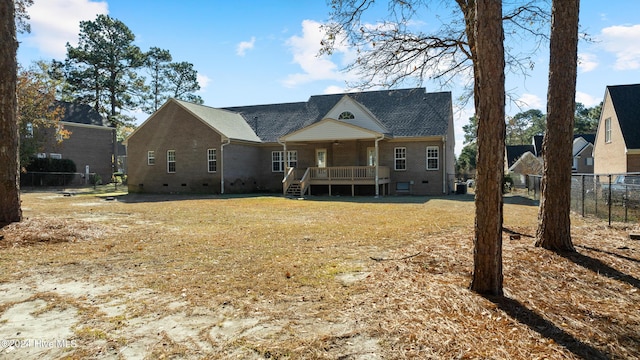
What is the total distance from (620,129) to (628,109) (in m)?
1.51

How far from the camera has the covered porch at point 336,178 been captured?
2341 cm

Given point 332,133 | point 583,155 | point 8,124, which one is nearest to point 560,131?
point 8,124

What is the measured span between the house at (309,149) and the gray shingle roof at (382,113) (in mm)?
71

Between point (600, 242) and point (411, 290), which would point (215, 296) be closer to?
point (411, 290)

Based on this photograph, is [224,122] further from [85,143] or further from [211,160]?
[85,143]

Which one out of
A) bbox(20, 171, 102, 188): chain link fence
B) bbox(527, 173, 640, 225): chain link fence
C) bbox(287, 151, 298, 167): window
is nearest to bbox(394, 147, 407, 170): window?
bbox(287, 151, 298, 167): window

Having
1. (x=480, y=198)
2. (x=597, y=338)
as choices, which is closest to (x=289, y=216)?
(x=480, y=198)

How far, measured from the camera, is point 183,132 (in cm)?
2692

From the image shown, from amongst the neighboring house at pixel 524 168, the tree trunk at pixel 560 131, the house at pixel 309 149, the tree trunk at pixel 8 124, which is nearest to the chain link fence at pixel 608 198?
the tree trunk at pixel 560 131

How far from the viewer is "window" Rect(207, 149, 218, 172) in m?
26.0

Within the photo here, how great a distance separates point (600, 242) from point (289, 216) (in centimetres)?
847

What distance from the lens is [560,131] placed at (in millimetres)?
6387

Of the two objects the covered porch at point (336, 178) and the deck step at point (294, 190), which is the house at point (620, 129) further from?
the deck step at point (294, 190)

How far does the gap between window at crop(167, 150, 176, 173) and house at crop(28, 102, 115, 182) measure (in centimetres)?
1294
